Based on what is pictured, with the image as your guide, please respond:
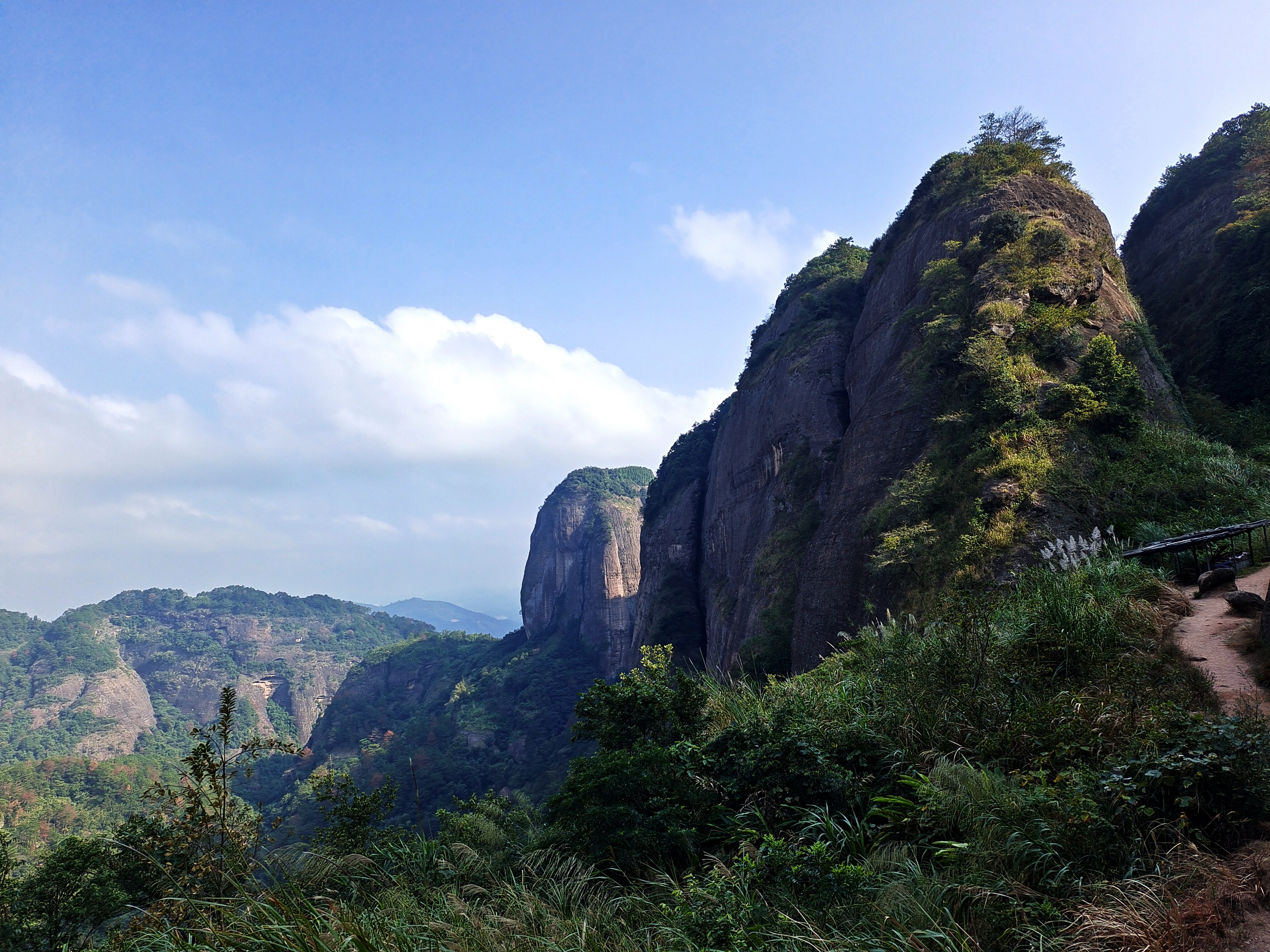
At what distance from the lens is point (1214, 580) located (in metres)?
7.81

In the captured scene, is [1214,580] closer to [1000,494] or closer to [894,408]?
[1000,494]

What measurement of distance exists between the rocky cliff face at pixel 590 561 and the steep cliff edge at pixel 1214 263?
53485mm

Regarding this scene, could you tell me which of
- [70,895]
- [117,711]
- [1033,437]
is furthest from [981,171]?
[117,711]

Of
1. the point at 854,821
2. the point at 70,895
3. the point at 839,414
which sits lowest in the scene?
the point at 70,895

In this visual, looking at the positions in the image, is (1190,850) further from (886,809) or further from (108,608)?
(108,608)

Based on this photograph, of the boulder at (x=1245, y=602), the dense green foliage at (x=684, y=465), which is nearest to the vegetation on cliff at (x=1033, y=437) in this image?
the boulder at (x=1245, y=602)

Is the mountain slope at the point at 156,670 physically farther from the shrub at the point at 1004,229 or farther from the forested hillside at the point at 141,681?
the shrub at the point at 1004,229

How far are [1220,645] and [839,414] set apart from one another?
26491mm

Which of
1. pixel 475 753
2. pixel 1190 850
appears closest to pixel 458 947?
pixel 1190 850

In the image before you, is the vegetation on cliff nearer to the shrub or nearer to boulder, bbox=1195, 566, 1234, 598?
the shrub

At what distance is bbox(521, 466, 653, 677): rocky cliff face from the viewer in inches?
3086

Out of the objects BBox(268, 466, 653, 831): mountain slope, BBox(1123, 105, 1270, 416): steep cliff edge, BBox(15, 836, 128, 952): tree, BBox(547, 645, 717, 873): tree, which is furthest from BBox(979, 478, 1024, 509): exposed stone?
BBox(268, 466, 653, 831): mountain slope

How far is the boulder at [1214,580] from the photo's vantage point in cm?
772

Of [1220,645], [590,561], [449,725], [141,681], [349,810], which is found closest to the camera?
[1220,645]
